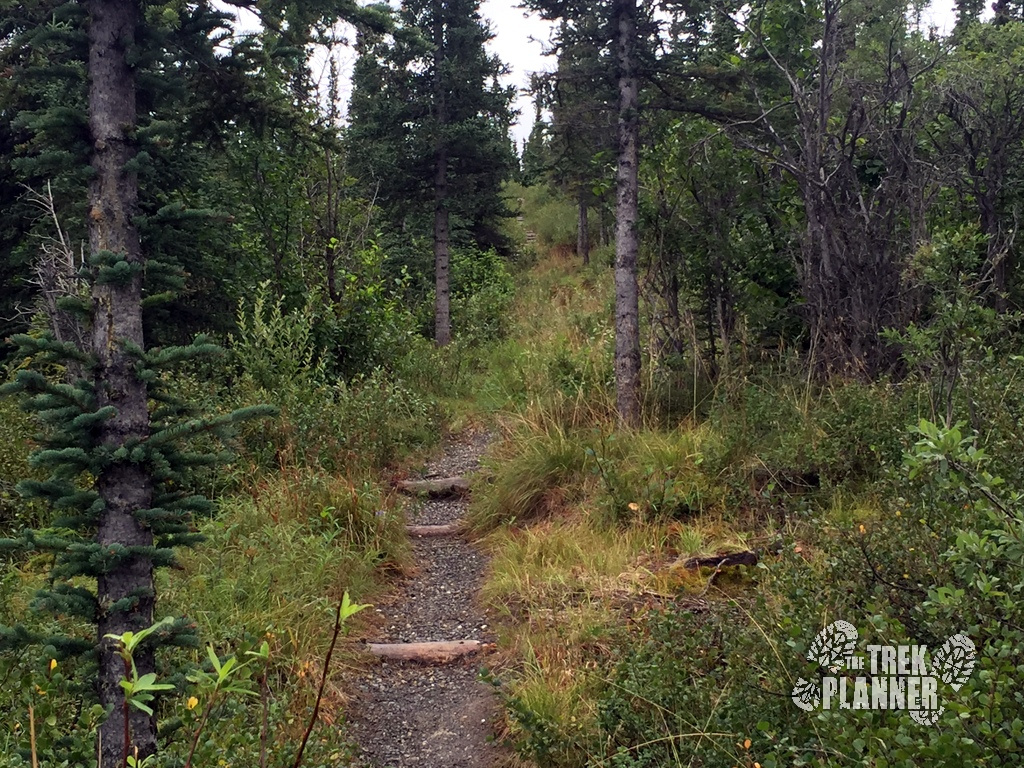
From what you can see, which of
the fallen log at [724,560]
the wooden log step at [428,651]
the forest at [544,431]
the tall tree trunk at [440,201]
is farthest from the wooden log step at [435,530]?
the tall tree trunk at [440,201]

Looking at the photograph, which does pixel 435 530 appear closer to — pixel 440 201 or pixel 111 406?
pixel 111 406

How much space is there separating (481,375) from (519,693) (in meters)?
9.30

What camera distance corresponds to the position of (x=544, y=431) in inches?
281

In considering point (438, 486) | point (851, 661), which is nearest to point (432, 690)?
point (851, 661)

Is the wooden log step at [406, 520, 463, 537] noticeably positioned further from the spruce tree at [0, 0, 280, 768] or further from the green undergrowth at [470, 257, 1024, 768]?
the spruce tree at [0, 0, 280, 768]

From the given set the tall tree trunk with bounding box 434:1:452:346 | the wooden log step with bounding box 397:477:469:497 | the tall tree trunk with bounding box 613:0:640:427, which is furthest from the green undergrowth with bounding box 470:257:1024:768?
the tall tree trunk with bounding box 434:1:452:346

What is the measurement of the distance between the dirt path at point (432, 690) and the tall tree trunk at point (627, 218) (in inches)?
86.7

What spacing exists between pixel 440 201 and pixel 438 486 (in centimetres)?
923

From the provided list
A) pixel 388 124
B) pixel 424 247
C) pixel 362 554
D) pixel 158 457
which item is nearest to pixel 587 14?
pixel 362 554

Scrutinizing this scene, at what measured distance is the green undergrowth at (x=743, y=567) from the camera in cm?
229

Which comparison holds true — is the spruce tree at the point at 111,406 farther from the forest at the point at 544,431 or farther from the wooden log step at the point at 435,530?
the wooden log step at the point at 435,530

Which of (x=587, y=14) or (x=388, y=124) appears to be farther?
(x=388, y=124)

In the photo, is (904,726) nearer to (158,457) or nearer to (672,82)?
(158,457)

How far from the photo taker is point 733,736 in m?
2.93
